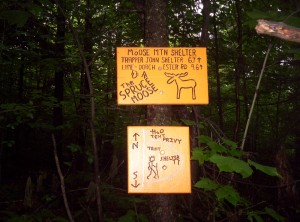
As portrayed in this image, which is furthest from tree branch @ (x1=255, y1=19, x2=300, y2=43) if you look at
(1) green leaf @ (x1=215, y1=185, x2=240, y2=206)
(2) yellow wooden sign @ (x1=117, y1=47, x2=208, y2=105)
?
(1) green leaf @ (x1=215, y1=185, x2=240, y2=206)

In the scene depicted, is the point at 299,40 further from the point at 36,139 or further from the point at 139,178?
the point at 36,139

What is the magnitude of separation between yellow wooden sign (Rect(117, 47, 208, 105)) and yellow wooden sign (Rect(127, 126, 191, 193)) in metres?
0.26

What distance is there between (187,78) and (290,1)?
10.3 feet

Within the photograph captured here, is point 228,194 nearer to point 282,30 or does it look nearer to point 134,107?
point 282,30

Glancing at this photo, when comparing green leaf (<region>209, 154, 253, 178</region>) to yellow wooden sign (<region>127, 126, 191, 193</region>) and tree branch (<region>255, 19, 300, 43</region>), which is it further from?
tree branch (<region>255, 19, 300, 43</region>)

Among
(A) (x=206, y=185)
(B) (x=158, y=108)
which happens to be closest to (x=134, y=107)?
(B) (x=158, y=108)

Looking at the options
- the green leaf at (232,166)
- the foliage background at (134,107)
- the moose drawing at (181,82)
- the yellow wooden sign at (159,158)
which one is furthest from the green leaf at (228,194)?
the moose drawing at (181,82)

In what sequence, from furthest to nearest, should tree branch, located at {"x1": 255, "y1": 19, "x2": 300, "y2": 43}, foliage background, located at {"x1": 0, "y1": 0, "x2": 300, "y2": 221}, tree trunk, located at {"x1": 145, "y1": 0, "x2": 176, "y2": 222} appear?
1. foliage background, located at {"x1": 0, "y1": 0, "x2": 300, "y2": 221}
2. tree trunk, located at {"x1": 145, "y1": 0, "x2": 176, "y2": 222}
3. tree branch, located at {"x1": 255, "y1": 19, "x2": 300, "y2": 43}

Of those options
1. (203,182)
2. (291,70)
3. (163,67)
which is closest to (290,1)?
(291,70)

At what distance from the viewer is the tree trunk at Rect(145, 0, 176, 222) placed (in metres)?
2.77

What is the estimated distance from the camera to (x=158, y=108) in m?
2.83

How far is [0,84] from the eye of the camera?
8.87m

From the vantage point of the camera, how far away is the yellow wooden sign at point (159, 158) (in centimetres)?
248

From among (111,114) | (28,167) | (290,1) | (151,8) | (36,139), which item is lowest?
(28,167)
